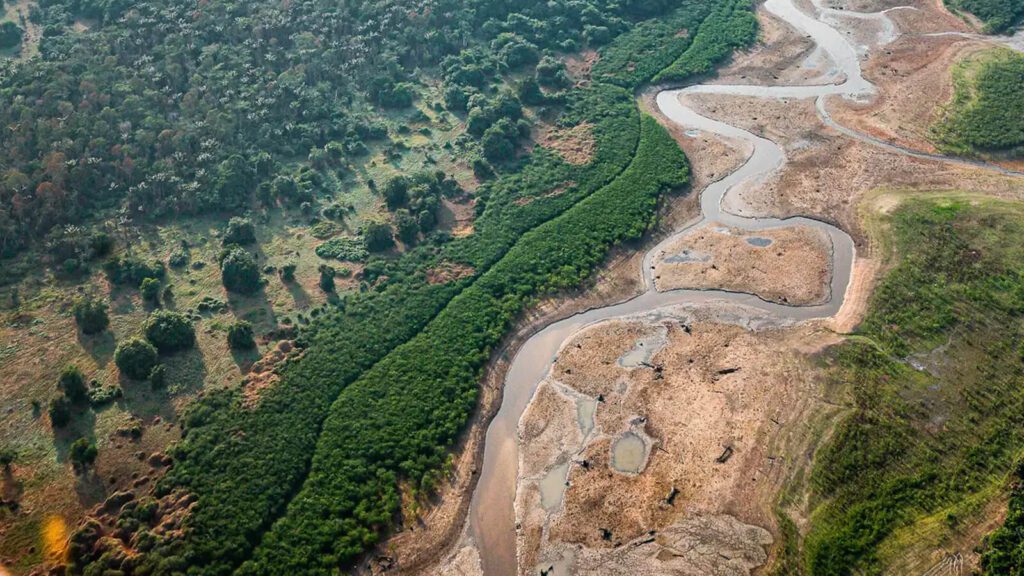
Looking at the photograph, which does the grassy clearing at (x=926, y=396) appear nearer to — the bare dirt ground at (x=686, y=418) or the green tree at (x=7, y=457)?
the bare dirt ground at (x=686, y=418)

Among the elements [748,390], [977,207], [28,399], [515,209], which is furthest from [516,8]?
[28,399]

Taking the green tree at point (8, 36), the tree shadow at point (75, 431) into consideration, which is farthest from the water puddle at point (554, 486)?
the green tree at point (8, 36)

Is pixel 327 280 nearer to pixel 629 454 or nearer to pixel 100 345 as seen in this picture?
pixel 100 345

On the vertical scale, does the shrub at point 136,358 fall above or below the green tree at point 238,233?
below

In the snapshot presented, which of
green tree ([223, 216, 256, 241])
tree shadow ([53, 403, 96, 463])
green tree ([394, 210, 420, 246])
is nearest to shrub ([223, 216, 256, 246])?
green tree ([223, 216, 256, 241])

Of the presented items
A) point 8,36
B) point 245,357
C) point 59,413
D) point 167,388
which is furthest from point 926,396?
point 8,36
